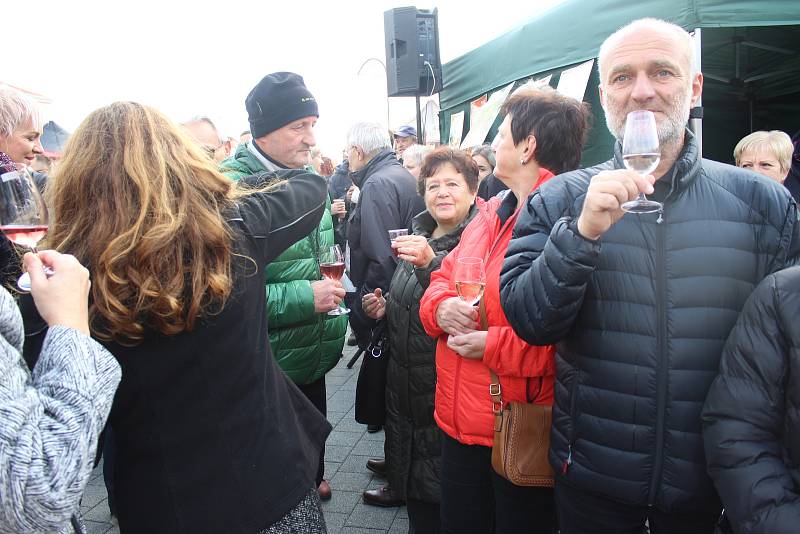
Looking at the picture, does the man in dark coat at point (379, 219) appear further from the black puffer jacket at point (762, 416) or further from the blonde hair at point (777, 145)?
the blonde hair at point (777, 145)

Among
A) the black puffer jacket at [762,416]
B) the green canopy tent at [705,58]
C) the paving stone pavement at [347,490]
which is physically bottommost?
the paving stone pavement at [347,490]

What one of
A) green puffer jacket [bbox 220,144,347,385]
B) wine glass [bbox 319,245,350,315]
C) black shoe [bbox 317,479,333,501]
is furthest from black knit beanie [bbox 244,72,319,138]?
black shoe [bbox 317,479,333,501]

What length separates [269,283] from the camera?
2.44 meters

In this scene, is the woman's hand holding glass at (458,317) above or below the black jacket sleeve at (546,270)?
below

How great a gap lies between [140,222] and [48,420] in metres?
0.48

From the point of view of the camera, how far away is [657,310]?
1454 mm

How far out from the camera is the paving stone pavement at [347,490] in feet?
10.1

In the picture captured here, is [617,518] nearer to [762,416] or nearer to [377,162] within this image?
[762,416]

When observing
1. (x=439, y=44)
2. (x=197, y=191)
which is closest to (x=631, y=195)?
(x=197, y=191)

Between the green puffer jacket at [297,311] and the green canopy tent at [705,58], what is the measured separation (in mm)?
2792

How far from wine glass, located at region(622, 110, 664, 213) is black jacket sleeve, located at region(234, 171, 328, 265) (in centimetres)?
85

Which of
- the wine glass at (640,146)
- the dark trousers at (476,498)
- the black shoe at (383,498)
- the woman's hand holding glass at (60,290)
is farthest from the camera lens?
the black shoe at (383,498)

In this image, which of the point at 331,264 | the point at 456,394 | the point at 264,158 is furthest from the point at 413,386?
the point at 264,158

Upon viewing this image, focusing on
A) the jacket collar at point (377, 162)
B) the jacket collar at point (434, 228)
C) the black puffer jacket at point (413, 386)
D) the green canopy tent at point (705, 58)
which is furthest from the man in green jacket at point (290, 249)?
the green canopy tent at point (705, 58)
